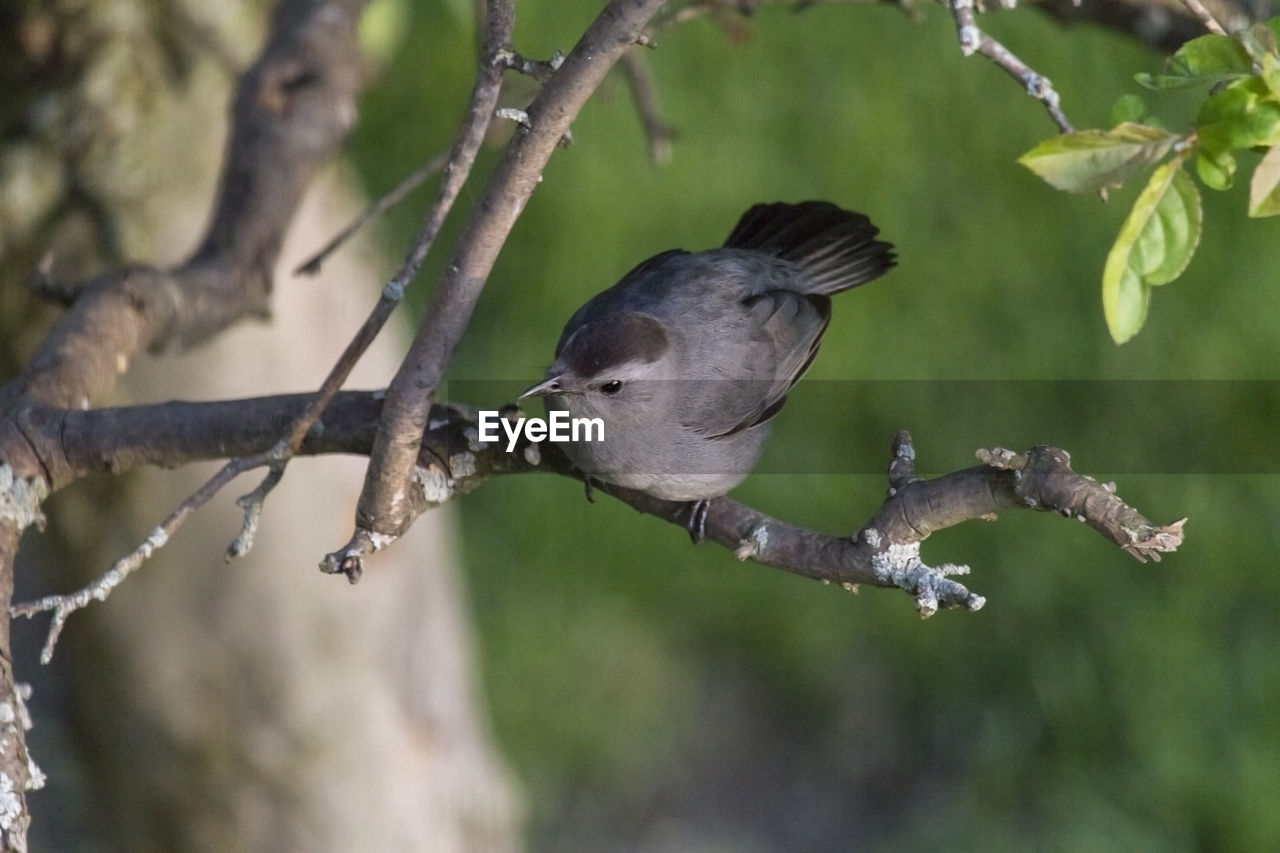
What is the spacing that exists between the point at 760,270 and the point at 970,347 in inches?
125

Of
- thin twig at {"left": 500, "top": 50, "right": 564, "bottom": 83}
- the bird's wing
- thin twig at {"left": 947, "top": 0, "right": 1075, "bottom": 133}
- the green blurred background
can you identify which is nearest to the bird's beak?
the bird's wing

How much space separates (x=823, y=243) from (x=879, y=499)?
113 inches

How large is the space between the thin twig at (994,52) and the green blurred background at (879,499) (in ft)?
11.6

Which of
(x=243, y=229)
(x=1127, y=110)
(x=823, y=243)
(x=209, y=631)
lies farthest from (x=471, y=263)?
(x=209, y=631)

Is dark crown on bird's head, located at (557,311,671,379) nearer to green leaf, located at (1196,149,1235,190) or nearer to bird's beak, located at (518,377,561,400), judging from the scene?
bird's beak, located at (518,377,561,400)

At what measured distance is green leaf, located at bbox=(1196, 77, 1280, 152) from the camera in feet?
4.77

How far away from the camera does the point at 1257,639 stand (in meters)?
5.18

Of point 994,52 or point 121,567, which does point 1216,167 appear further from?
point 121,567

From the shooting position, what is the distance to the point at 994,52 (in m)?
1.67

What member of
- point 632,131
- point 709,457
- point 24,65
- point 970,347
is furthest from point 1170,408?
point 24,65

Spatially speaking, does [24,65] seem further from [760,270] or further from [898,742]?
[898,742]

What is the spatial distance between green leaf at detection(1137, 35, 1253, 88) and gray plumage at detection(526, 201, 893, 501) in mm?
1127

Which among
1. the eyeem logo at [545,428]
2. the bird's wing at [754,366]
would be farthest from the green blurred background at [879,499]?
the eyeem logo at [545,428]

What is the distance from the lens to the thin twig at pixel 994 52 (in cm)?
157
